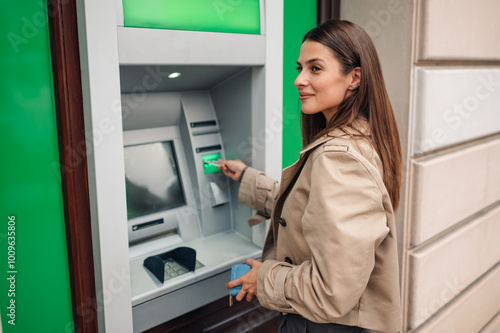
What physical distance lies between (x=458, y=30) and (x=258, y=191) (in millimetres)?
1519

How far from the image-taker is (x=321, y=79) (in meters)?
1.40

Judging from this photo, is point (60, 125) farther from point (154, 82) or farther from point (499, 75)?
point (499, 75)

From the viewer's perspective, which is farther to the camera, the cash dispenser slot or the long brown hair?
the cash dispenser slot

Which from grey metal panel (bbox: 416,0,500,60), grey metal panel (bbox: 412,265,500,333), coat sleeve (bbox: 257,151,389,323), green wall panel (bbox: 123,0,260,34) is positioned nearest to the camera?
coat sleeve (bbox: 257,151,389,323)

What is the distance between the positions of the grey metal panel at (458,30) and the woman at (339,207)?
905mm

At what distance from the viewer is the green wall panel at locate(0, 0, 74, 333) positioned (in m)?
1.32

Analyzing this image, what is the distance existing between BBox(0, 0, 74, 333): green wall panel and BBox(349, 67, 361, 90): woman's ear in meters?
1.01

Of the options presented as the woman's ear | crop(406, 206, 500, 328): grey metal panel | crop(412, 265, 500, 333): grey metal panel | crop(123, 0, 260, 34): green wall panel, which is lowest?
crop(412, 265, 500, 333): grey metal panel

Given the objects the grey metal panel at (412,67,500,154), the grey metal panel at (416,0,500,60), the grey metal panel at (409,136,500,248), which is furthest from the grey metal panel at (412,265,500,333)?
the grey metal panel at (416,0,500,60)

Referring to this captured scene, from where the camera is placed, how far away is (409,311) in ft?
8.17

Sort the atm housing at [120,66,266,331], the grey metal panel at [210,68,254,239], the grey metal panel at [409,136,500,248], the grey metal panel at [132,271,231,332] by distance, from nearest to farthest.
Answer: the grey metal panel at [132,271,231,332] < the atm housing at [120,66,266,331] < the grey metal panel at [210,68,254,239] < the grey metal panel at [409,136,500,248]

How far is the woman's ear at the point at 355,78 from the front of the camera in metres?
1.41

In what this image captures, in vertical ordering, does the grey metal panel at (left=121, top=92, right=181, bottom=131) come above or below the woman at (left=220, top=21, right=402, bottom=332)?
above

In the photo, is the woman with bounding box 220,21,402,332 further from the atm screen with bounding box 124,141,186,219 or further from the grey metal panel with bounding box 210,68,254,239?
the atm screen with bounding box 124,141,186,219
